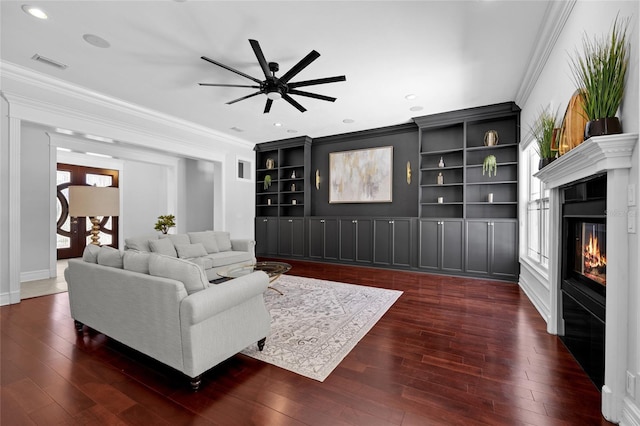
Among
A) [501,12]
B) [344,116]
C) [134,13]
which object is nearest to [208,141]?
[344,116]

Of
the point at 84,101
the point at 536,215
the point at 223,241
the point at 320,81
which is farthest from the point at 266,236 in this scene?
the point at 536,215

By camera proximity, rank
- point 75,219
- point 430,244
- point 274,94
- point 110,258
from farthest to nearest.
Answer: point 75,219, point 430,244, point 274,94, point 110,258

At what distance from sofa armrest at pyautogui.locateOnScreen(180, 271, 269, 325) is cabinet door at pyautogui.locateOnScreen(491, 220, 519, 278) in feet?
13.3

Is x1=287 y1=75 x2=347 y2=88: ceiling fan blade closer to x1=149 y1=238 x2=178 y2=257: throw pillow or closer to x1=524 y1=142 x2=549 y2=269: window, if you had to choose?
x1=524 y1=142 x2=549 y2=269: window

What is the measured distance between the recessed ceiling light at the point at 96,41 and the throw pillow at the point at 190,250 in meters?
2.77

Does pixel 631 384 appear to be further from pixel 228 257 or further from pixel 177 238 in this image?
pixel 177 238

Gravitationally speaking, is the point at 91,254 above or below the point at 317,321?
above

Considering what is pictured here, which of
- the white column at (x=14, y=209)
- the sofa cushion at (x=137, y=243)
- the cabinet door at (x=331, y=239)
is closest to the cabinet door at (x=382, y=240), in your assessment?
the cabinet door at (x=331, y=239)

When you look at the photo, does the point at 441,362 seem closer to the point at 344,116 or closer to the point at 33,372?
the point at 33,372

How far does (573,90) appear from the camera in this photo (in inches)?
91.6

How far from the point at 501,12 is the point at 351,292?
3.46m

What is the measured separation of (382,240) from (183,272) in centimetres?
433

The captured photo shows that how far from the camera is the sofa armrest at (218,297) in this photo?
1.76 m

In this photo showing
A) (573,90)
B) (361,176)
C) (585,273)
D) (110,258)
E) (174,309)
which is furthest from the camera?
(361,176)
